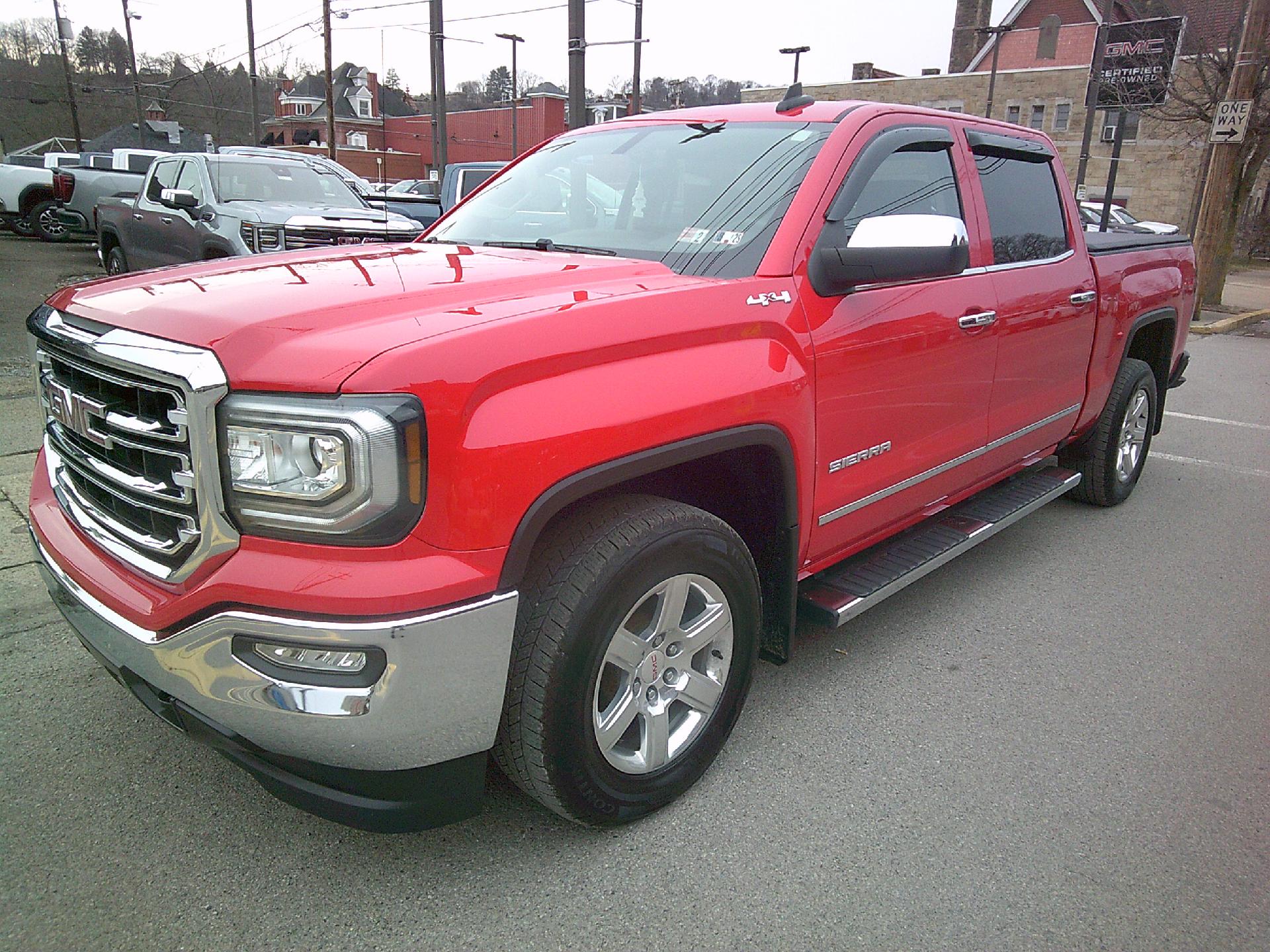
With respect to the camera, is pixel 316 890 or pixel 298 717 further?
pixel 316 890

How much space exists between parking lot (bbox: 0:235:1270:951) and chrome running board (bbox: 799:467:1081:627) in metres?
0.38

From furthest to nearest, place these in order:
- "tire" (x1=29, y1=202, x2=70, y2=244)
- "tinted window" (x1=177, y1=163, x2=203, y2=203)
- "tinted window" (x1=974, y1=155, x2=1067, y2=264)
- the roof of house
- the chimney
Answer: the chimney, the roof of house, "tire" (x1=29, y1=202, x2=70, y2=244), "tinted window" (x1=177, y1=163, x2=203, y2=203), "tinted window" (x1=974, y1=155, x2=1067, y2=264)

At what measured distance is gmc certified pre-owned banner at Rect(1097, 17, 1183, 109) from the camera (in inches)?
1091

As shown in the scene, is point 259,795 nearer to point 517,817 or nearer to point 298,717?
point 517,817

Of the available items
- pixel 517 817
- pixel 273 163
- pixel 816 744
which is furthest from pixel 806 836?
pixel 273 163

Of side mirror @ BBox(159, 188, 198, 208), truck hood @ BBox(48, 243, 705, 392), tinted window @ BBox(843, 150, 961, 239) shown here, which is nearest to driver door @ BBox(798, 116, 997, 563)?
tinted window @ BBox(843, 150, 961, 239)

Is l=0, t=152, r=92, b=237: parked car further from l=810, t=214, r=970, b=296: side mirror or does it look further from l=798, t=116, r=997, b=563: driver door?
l=810, t=214, r=970, b=296: side mirror

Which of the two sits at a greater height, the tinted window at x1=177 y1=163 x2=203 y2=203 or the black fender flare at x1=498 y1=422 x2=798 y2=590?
the tinted window at x1=177 y1=163 x2=203 y2=203

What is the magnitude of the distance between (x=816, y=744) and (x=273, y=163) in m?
9.38

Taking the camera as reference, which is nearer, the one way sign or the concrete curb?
the one way sign

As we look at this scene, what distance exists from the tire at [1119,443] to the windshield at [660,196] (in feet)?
9.20

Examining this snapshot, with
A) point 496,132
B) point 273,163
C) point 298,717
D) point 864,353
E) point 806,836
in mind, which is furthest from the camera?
point 496,132

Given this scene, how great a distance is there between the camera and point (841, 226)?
2836mm

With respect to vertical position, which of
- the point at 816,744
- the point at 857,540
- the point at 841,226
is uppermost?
the point at 841,226
